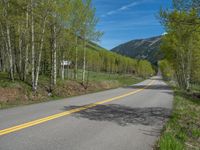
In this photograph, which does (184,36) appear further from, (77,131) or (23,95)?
(77,131)

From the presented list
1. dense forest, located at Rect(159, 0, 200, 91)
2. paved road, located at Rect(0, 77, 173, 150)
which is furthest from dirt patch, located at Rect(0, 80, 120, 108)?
dense forest, located at Rect(159, 0, 200, 91)

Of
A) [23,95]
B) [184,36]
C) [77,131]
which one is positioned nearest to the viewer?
[77,131]

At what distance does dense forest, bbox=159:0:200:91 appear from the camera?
11828 mm

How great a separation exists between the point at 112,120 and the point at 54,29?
13.0 meters

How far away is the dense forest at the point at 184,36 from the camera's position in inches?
466

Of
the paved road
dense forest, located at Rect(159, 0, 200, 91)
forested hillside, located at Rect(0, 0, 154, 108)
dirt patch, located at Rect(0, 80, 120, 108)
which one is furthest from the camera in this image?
forested hillside, located at Rect(0, 0, 154, 108)

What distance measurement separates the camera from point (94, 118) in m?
10.3

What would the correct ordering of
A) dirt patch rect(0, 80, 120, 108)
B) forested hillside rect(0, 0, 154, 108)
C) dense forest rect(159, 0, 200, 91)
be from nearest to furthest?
1. dense forest rect(159, 0, 200, 91)
2. dirt patch rect(0, 80, 120, 108)
3. forested hillside rect(0, 0, 154, 108)

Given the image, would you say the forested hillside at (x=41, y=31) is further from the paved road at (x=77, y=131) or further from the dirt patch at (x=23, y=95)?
the paved road at (x=77, y=131)

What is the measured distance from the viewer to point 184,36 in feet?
88.1

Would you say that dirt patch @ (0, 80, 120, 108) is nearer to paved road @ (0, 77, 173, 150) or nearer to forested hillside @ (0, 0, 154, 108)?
forested hillside @ (0, 0, 154, 108)

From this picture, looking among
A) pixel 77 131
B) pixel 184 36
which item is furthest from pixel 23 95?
pixel 184 36

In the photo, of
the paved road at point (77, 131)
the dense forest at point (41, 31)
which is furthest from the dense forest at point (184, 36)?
the dense forest at point (41, 31)

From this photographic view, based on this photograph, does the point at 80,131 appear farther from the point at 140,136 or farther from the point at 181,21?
the point at 181,21
